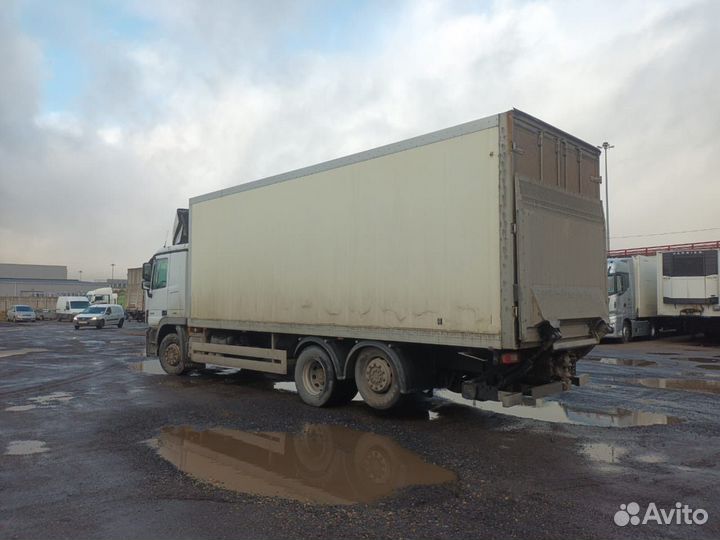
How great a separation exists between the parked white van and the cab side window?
1517 inches

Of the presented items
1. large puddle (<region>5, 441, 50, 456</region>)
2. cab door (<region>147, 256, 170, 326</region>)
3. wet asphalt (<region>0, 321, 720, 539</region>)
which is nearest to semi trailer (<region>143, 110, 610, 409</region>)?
wet asphalt (<region>0, 321, 720, 539</region>)

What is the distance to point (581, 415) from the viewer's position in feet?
27.2

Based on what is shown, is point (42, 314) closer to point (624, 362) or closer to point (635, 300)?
point (635, 300)

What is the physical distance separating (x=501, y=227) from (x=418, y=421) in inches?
122

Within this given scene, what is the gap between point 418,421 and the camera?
310 inches

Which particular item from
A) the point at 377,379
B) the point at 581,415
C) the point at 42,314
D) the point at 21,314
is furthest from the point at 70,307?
the point at 581,415

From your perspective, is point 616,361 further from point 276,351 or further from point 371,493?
point 371,493

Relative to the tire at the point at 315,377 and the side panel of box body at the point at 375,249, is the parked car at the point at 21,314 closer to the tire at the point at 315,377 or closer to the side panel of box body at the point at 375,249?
the side panel of box body at the point at 375,249

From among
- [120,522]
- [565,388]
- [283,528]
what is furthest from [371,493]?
[565,388]

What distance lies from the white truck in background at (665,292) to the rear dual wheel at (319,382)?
14.3 meters

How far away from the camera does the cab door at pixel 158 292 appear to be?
12805mm

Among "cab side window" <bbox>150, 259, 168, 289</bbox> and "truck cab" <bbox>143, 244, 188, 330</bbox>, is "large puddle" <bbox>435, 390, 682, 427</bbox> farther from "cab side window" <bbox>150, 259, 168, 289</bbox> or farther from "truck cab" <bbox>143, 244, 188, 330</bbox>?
"cab side window" <bbox>150, 259, 168, 289</bbox>

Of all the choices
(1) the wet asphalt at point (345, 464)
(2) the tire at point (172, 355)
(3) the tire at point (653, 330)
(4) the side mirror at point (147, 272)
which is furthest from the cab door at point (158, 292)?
(3) the tire at point (653, 330)

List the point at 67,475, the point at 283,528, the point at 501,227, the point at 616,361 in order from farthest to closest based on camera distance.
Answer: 1. the point at 616,361
2. the point at 501,227
3. the point at 67,475
4. the point at 283,528
